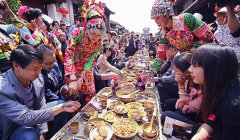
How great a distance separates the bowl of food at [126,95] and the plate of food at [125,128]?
628 mm

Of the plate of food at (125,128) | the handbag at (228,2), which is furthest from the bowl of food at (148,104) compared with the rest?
the handbag at (228,2)

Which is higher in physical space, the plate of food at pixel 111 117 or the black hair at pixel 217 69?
the black hair at pixel 217 69

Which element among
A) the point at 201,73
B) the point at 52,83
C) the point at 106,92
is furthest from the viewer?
the point at 106,92

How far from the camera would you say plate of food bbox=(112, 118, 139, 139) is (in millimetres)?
1955

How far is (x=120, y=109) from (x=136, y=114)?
273 millimetres

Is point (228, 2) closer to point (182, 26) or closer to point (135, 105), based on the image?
point (182, 26)

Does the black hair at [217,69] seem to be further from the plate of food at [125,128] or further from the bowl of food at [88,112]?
the bowl of food at [88,112]

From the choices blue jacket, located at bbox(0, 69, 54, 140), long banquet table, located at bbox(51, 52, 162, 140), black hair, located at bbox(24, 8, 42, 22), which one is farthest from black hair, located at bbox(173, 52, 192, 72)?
black hair, located at bbox(24, 8, 42, 22)

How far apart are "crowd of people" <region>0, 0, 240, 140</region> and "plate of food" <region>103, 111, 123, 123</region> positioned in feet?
1.42

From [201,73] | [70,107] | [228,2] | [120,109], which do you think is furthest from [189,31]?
[70,107]

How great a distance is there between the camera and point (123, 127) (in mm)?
2086

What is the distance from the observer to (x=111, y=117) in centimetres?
237

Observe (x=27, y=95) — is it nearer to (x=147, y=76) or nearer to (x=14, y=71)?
(x=14, y=71)

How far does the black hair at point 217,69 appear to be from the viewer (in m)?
1.40
